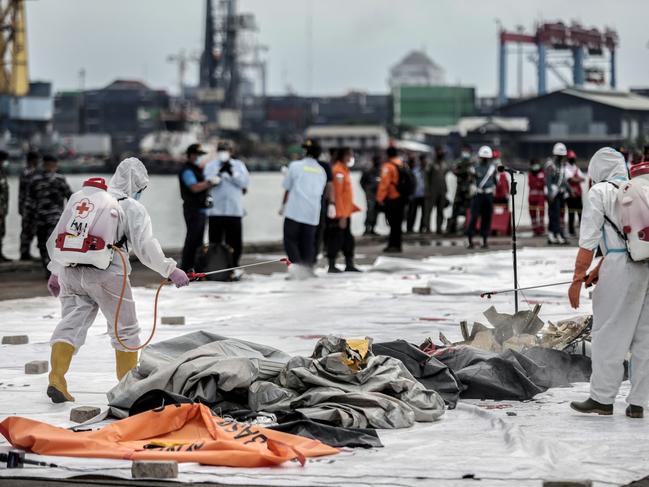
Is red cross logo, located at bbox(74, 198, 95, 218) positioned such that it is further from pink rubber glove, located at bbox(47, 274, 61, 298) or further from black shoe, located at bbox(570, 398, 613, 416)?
black shoe, located at bbox(570, 398, 613, 416)

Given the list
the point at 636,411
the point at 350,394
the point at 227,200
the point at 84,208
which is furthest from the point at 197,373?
the point at 227,200

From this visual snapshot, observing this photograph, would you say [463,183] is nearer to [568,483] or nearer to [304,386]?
[304,386]

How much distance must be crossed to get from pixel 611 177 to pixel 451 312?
546 centimetres

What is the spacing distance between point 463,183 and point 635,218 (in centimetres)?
1739

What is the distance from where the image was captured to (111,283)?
28.8 ft

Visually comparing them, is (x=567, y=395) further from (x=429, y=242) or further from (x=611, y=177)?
(x=429, y=242)

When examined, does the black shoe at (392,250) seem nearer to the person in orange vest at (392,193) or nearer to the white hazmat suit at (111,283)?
the person in orange vest at (392,193)

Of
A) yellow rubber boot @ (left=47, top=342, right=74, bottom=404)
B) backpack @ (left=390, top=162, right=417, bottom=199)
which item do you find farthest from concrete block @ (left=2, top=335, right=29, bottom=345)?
backpack @ (left=390, top=162, right=417, bottom=199)

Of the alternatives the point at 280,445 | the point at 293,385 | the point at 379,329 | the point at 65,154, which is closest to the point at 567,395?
the point at 293,385

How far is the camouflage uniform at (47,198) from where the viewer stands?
17312 mm

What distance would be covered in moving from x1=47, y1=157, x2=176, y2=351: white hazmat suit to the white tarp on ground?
1.40 ft

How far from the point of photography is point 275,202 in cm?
8788

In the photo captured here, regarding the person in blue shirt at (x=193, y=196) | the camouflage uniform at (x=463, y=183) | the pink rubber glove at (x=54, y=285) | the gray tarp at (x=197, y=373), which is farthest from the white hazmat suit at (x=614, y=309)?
the camouflage uniform at (x=463, y=183)

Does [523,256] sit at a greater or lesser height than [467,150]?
lesser
